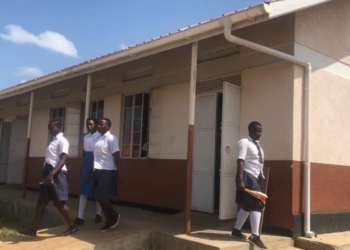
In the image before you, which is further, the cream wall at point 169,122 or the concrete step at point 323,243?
the cream wall at point 169,122

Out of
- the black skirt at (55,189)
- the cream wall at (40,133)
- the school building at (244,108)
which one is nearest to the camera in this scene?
the black skirt at (55,189)

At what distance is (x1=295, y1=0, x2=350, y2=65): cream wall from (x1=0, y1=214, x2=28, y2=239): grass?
5.63m

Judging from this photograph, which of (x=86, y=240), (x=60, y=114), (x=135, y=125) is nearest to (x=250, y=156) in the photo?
(x=86, y=240)

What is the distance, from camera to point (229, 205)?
5797 millimetres

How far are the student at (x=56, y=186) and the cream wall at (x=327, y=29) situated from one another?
378 centimetres

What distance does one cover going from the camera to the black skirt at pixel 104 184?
5.48m

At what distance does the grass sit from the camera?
6.70m

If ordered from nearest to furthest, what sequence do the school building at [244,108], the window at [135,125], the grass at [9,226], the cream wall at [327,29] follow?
1. the school building at [244,108]
2. the cream wall at [327,29]
3. the grass at [9,226]
4. the window at [135,125]

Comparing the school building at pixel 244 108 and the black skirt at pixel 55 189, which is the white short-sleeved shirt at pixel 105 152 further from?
the school building at pixel 244 108

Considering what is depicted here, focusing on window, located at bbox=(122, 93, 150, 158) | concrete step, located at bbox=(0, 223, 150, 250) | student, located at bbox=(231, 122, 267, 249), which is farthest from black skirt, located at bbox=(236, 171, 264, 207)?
window, located at bbox=(122, 93, 150, 158)

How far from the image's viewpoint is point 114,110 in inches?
345

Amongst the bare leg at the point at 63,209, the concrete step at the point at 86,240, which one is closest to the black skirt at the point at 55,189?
the bare leg at the point at 63,209

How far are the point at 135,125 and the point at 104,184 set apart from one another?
2997mm

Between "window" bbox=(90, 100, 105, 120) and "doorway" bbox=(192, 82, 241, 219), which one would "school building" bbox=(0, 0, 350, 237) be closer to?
"doorway" bbox=(192, 82, 241, 219)
